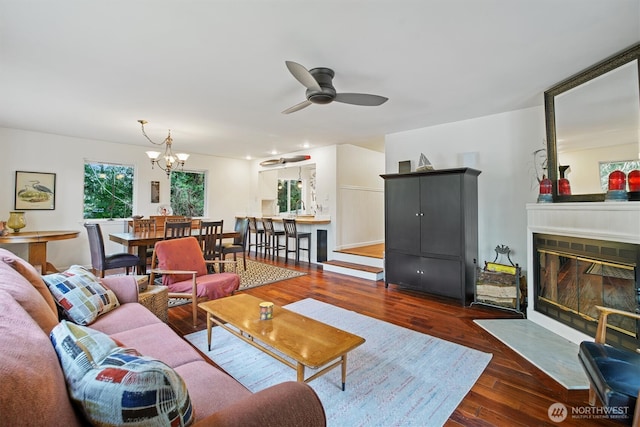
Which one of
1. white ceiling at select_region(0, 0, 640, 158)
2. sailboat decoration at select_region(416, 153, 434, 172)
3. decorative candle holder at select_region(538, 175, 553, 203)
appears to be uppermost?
white ceiling at select_region(0, 0, 640, 158)

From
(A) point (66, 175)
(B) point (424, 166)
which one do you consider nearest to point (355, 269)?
(B) point (424, 166)

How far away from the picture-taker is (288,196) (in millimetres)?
8328

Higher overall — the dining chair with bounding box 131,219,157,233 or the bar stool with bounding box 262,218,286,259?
the dining chair with bounding box 131,219,157,233

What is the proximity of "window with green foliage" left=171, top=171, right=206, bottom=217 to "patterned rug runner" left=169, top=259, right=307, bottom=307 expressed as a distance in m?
2.26

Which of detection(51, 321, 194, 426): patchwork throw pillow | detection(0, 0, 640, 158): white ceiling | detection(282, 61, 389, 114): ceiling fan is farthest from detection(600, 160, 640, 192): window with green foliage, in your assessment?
detection(51, 321, 194, 426): patchwork throw pillow

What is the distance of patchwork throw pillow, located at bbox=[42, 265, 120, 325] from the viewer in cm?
183

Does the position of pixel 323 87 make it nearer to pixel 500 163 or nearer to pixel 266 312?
pixel 266 312

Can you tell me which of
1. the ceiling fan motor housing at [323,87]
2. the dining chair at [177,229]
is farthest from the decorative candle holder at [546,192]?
the dining chair at [177,229]

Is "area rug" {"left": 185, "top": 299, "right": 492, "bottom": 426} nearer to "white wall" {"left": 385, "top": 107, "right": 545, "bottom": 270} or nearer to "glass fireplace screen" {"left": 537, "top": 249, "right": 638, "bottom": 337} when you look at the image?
"glass fireplace screen" {"left": 537, "top": 249, "right": 638, "bottom": 337}

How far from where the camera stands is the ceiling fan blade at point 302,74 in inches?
85.0

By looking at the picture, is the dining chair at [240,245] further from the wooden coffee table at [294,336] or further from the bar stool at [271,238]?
the wooden coffee table at [294,336]

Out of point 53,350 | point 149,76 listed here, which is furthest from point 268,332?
point 149,76

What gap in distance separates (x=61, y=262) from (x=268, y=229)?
385cm

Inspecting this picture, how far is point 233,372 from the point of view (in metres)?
2.14
